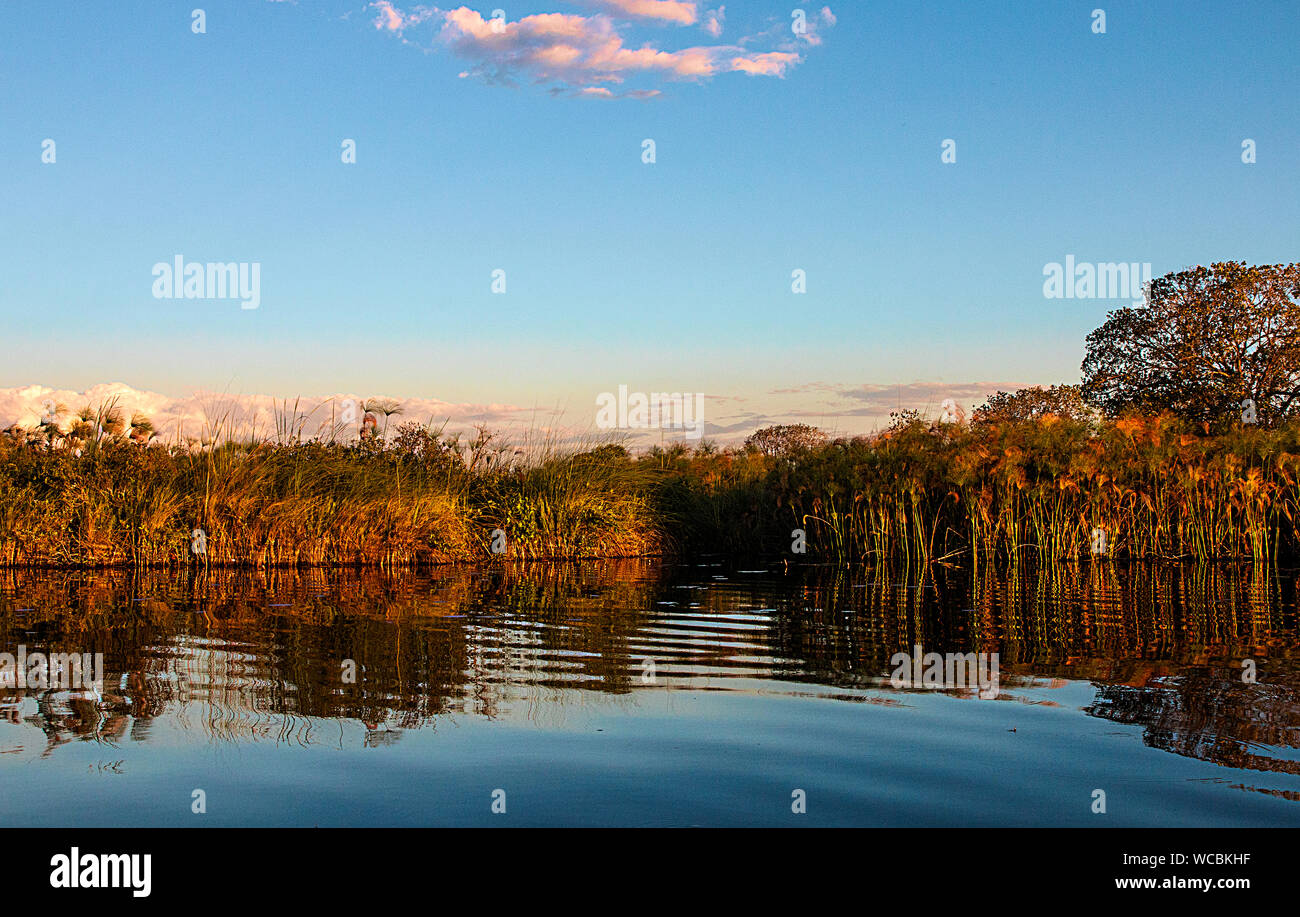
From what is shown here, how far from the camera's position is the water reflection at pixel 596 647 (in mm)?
6414

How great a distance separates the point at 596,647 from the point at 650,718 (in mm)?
3038

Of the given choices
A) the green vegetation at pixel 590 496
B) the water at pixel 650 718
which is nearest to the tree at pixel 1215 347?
the green vegetation at pixel 590 496

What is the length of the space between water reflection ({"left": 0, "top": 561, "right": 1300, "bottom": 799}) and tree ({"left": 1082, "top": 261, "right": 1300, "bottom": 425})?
22289 mm

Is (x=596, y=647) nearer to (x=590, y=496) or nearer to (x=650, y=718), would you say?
(x=650, y=718)

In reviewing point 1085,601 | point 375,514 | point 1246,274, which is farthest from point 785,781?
point 1246,274

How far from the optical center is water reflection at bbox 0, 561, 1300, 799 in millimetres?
6414

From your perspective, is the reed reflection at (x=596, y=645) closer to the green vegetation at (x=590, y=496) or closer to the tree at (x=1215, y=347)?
the green vegetation at (x=590, y=496)

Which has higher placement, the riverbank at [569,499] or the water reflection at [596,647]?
the riverbank at [569,499]

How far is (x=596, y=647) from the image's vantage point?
9.56m

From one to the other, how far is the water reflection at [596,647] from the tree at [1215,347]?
2229cm

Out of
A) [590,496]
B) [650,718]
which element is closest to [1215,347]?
[590,496]

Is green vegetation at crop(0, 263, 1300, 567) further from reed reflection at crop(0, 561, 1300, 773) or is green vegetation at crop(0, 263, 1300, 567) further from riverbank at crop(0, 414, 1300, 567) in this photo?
reed reflection at crop(0, 561, 1300, 773)
